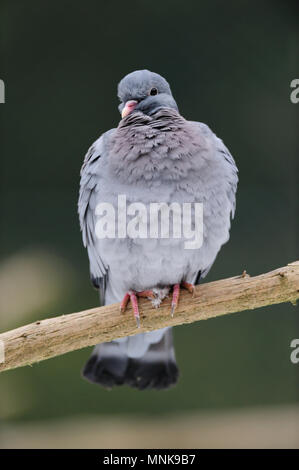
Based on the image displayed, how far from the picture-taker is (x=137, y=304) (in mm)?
1628

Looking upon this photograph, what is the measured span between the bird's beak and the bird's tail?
32.9 inches

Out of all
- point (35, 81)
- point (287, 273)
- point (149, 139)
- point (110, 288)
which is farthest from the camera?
point (35, 81)

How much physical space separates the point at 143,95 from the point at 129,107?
0.07m

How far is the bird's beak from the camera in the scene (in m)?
1.73

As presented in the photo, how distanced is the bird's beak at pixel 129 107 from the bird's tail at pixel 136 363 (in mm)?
836

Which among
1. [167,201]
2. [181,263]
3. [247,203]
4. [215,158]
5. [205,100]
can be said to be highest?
[205,100]

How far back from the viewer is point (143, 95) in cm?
175

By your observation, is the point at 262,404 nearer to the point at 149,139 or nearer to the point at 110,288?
the point at 110,288

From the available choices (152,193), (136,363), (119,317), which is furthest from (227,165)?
(136,363)

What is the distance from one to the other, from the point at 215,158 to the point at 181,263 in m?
0.36

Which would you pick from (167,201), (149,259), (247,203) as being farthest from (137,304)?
(247,203)

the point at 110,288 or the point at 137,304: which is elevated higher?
the point at 110,288

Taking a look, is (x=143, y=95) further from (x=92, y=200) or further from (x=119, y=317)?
(x=119, y=317)

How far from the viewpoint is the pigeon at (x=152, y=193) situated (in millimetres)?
1561
